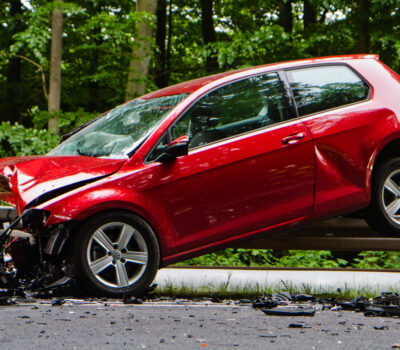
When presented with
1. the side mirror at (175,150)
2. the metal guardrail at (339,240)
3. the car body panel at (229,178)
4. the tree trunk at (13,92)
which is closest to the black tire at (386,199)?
the car body panel at (229,178)

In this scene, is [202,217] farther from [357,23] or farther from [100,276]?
[357,23]

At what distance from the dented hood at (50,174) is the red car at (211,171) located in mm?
13

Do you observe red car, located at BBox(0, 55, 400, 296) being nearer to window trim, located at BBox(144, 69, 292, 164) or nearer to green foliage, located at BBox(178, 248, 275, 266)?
window trim, located at BBox(144, 69, 292, 164)

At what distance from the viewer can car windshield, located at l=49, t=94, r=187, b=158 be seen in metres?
5.97

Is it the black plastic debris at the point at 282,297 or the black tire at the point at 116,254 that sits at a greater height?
the black tire at the point at 116,254

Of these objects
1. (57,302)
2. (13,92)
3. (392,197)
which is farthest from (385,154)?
(13,92)

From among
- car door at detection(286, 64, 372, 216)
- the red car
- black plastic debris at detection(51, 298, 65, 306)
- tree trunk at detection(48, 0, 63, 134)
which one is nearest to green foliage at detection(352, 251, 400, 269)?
the red car

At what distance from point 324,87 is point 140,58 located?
7.05 m

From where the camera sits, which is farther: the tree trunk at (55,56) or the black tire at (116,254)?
the tree trunk at (55,56)

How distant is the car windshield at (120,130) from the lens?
19.6 feet

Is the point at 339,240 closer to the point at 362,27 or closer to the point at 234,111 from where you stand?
the point at 234,111

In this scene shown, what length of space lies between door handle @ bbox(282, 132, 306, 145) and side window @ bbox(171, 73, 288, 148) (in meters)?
0.22

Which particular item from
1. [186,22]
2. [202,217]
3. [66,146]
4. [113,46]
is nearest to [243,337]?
[202,217]

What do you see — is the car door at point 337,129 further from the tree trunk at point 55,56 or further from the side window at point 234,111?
the tree trunk at point 55,56
